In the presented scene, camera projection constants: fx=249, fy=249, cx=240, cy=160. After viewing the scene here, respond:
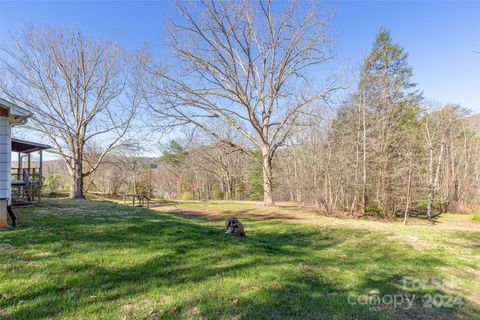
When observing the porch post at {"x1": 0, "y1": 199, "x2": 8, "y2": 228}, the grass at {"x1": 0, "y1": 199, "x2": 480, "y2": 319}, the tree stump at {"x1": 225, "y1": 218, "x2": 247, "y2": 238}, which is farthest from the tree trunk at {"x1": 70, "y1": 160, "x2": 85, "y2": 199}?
the tree stump at {"x1": 225, "y1": 218, "x2": 247, "y2": 238}

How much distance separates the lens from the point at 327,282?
3.84m

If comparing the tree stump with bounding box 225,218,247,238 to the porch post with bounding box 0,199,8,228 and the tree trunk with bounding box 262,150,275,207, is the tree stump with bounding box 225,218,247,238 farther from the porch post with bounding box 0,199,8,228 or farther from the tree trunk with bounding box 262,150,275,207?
the tree trunk with bounding box 262,150,275,207

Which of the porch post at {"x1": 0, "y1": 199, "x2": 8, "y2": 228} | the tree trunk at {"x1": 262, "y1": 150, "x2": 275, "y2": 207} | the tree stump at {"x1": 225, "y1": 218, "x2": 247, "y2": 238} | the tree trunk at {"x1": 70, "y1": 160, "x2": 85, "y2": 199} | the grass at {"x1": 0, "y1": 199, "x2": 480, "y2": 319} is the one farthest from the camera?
the tree trunk at {"x1": 70, "y1": 160, "x2": 85, "y2": 199}

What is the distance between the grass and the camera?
8.28 feet

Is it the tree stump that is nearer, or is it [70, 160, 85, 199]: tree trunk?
the tree stump

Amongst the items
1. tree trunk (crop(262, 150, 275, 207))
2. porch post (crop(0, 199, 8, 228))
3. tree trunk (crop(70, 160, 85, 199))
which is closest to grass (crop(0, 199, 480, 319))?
porch post (crop(0, 199, 8, 228))

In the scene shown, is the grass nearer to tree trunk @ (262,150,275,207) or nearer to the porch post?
the porch post

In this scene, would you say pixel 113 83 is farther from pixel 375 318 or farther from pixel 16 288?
pixel 375 318

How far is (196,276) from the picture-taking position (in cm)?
340

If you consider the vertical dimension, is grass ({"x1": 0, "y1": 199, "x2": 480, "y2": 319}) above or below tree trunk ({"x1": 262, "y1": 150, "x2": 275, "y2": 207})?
below

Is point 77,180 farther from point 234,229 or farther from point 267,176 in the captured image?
point 234,229

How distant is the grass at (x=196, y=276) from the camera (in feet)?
8.28

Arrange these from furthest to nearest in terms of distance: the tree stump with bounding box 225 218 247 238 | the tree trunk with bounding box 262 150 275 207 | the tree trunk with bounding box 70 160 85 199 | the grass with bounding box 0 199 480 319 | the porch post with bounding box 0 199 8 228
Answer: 1. the tree trunk with bounding box 70 160 85 199
2. the tree trunk with bounding box 262 150 275 207
3. the tree stump with bounding box 225 218 247 238
4. the porch post with bounding box 0 199 8 228
5. the grass with bounding box 0 199 480 319

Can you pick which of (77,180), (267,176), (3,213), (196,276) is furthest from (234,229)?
(77,180)
